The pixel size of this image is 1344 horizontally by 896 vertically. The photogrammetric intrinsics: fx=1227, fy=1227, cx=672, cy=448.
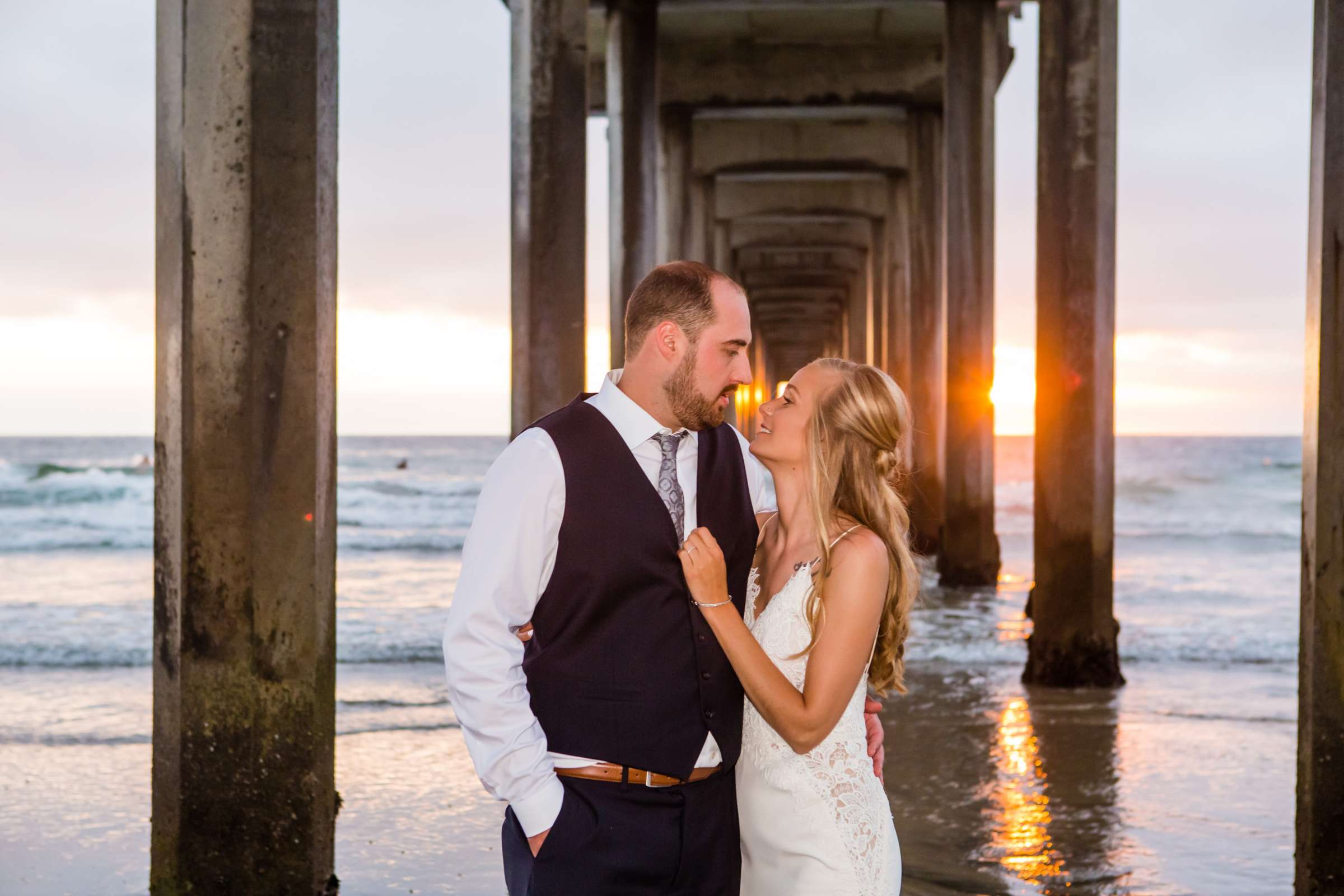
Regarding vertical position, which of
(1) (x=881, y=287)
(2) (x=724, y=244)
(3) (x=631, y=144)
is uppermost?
(2) (x=724, y=244)

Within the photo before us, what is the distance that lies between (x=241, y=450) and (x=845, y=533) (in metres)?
1.87

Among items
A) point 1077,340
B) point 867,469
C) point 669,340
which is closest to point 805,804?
point 867,469

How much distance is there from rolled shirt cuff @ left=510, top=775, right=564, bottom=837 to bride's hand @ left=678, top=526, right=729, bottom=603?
0.41 metres

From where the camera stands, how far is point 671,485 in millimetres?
2240

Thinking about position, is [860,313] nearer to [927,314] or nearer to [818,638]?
[927,314]

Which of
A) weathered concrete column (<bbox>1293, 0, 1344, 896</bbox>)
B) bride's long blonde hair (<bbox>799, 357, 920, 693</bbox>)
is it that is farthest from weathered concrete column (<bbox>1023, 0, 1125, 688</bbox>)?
bride's long blonde hair (<bbox>799, 357, 920, 693</bbox>)

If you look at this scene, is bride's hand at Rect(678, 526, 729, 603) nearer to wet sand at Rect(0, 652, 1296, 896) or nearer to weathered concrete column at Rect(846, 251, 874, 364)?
wet sand at Rect(0, 652, 1296, 896)

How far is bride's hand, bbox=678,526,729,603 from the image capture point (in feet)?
6.92

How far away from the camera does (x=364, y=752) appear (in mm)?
5910

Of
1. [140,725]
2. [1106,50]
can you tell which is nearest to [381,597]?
[140,725]

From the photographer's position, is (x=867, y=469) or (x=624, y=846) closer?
(x=624, y=846)

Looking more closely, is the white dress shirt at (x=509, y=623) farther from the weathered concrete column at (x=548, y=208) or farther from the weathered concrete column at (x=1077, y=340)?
the weathered concrete column at (x=548, y=208)

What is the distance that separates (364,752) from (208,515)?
9.19 ft

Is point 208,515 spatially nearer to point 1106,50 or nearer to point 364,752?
point 364,752
